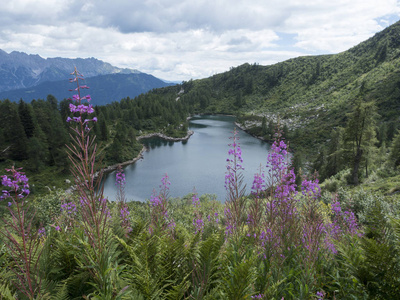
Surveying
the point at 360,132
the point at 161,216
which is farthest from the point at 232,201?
the point at 360,132

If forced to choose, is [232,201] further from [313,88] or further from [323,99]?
[313,88]

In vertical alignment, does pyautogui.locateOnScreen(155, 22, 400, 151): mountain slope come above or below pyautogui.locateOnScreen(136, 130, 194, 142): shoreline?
above

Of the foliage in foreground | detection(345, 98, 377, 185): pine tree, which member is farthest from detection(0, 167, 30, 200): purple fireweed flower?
detection(345, 98, 377, 185): pine tree

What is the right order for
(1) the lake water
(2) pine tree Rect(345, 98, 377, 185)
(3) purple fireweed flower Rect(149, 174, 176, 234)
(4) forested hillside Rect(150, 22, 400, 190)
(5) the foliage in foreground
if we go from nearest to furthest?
(5) the foliage in foreground, (3) purple fireweed flower Rect(149, 174, 176, 234), (2) pine tree Rect(345, 98, 377, 185), (4) forested hillside Rect(150, 22, 400, 190), (1) the lake water

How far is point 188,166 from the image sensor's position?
5697cm

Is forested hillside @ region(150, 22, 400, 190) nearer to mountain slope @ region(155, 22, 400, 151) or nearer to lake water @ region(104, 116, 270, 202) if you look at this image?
mountain slope @ region(155, 22, 400, 151)

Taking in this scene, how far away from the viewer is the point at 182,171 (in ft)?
175

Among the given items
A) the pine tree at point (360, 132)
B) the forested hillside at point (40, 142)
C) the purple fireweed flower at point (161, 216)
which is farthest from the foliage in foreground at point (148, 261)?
the forested hillside at point (40, 142)

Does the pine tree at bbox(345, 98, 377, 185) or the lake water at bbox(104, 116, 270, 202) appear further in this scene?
the lake water at bbox(104, 116, 270, 202)

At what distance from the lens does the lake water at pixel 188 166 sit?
43.8 meters

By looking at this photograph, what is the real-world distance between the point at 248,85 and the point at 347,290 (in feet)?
536

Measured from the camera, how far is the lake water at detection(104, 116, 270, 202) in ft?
144

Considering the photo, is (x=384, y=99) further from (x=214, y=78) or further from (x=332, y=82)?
(x=214, y=78)

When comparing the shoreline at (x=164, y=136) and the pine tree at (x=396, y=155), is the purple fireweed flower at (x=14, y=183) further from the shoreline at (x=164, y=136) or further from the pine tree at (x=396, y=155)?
the shoreline at (x=164, y=136)
